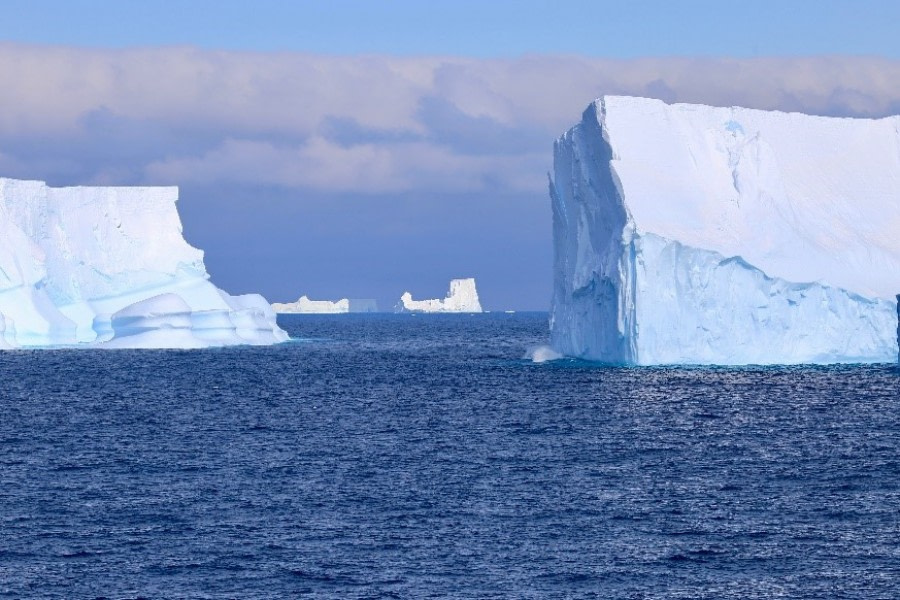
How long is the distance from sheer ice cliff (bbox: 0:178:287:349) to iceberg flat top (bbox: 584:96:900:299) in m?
19.7

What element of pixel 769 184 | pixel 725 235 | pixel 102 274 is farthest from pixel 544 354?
pixel 102 274

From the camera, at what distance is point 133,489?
56.6ft

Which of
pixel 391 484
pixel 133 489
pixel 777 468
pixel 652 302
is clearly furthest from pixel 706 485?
pixel 652 302

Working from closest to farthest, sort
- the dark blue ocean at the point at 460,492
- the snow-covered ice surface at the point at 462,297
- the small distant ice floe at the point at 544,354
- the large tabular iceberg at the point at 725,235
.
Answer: the dark blue ocean at the point at 460,492 → the large tabular iceberg at the point at 725,235 → the small distant ice floe at the point at 544,354 → the snow-covered ice surface at the point at 462,297

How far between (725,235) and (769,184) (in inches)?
114

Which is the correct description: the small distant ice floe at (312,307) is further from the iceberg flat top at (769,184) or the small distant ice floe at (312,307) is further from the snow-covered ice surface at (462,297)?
the iceberg flat top at (769,184)

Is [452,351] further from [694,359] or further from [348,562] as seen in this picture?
[348,562]

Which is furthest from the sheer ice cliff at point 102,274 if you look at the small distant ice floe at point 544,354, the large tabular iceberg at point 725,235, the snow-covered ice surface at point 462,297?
the snow-covered ice surface at point 462,297

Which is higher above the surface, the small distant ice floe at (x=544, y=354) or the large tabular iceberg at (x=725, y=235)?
the large tabular iceberg at (x=725, y=235)

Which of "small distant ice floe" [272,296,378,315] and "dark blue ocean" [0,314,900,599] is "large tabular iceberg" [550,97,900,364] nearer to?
"dark blue ocean" [0,314,900,599]

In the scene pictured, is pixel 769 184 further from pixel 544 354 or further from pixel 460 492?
pixel 460 492

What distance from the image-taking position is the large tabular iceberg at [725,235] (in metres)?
32.0

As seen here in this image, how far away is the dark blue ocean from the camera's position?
12.5 m

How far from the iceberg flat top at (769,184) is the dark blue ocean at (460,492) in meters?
3.22
